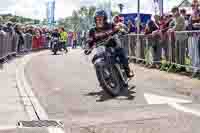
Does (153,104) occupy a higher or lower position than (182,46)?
lower

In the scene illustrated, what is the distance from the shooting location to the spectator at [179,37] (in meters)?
14.0

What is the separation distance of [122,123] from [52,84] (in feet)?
18.1

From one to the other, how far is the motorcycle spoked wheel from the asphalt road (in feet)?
0.62

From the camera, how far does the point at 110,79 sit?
1042cm

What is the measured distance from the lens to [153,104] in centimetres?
941

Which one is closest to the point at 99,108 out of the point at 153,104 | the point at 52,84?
the point at 153,104

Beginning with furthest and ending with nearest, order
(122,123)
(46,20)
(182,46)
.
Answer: (46,20) → (182,46) → (122,123)

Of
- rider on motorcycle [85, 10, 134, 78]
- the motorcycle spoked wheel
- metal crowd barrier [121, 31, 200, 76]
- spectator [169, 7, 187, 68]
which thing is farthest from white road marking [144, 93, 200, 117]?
spectator [169, 7, 187, 68]

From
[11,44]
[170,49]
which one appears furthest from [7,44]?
[170,49]

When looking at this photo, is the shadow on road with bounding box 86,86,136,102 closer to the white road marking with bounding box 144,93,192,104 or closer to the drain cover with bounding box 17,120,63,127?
the white road marking with bounding box 144,93,192,104

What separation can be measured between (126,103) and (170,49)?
5.70 meters

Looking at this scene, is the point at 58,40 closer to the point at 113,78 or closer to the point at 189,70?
the point at 189,70

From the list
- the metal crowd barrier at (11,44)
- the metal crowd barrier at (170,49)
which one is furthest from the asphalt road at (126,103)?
the metal crowd barrier at (11,44)

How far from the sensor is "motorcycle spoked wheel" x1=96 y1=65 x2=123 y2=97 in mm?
10250
